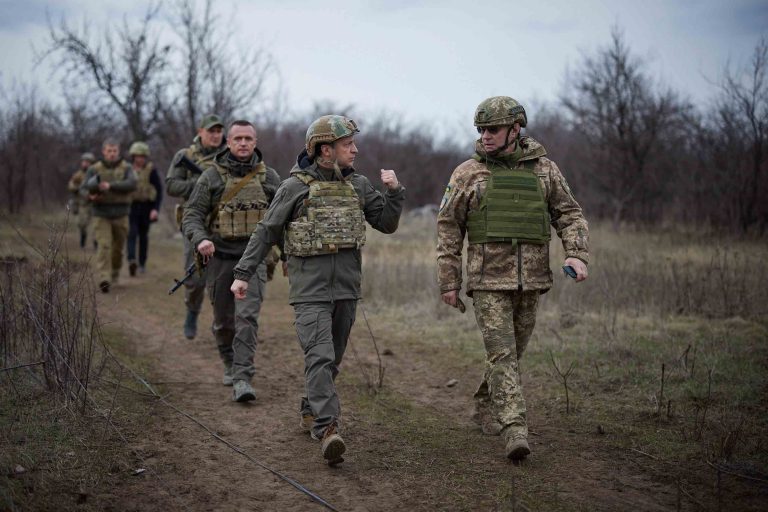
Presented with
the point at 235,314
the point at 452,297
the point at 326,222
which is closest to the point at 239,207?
the point at 235,314

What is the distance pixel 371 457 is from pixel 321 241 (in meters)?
1.38

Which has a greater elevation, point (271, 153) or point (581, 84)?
point (581, 84)

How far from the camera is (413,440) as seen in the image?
515cm

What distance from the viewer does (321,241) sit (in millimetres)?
4809

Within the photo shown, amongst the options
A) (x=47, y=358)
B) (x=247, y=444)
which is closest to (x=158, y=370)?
(x=47, y=358)

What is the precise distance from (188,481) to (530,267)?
2386 millimetres

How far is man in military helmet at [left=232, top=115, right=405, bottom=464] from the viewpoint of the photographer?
4766 mm

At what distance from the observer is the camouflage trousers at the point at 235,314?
20.1 feet

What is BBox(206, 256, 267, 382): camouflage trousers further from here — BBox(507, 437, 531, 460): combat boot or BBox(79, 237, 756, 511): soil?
BBox(507, 437, 531, 460): combat boot

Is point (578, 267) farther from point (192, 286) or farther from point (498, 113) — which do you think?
point (192, 286)

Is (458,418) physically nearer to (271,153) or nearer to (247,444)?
(247,444)

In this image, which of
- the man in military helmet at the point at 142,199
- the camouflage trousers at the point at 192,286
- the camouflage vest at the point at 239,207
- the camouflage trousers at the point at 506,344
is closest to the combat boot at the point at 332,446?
the camouflage trousers at the point at 506,344

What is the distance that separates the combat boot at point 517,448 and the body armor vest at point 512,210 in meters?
1.19

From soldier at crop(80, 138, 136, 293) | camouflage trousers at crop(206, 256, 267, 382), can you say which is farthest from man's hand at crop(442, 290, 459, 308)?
soldier at crop(80, 138, 136, 293)
